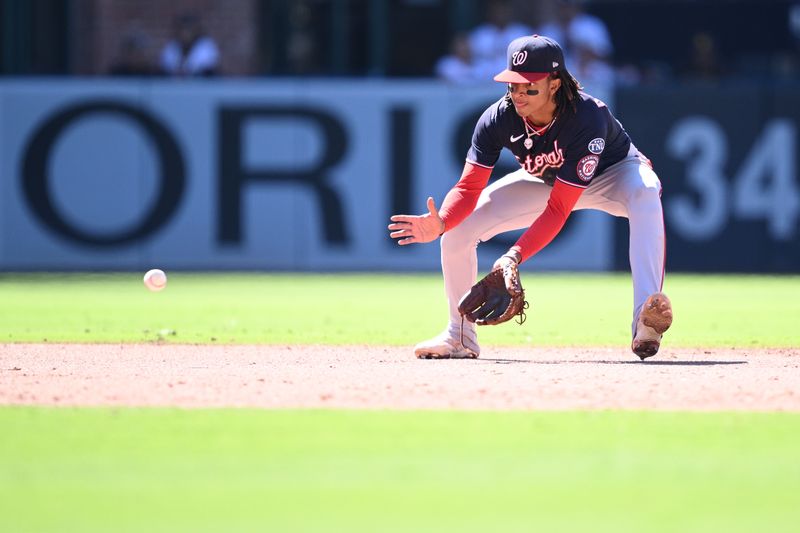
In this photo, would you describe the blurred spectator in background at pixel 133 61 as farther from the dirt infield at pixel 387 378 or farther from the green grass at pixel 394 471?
the green grass at pixel 394 471

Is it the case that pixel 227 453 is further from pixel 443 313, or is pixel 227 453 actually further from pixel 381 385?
pixel 443 313

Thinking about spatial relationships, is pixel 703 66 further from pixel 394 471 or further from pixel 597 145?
pixel 394 471

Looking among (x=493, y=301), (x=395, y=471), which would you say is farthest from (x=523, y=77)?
(x=395, y=471)

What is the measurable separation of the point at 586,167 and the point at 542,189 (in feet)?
2.20

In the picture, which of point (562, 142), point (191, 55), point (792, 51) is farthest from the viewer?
point (792, 51)

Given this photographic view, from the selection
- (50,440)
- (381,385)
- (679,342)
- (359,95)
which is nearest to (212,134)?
(359,95)

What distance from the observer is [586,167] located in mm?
7074

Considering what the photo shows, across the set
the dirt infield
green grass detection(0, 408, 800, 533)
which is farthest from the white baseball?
green grass detection(0, 408, 800, 533)

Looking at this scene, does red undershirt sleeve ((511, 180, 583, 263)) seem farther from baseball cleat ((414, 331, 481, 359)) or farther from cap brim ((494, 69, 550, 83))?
baseball cleat ((414, 331, 481, 359))

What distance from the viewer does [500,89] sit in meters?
15.0

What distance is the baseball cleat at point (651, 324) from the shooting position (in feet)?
23.3

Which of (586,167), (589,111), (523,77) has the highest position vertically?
(523,77)

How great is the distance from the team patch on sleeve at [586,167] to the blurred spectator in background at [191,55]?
969cm

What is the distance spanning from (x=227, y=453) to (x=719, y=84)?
464 inches
